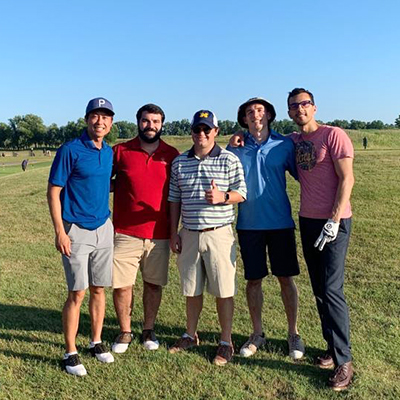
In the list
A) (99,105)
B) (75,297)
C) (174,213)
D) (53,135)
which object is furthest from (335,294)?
(53,135)

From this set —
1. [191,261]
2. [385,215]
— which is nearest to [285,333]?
[191,261]

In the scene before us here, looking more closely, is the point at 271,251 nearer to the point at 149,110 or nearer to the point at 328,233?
the point at 328,233

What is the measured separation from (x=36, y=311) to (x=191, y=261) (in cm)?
241

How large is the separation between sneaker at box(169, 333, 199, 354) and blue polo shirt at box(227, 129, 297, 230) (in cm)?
129

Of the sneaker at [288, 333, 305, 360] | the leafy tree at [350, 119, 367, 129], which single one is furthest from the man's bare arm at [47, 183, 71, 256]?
the leafy tree at [350, 119, 367, 129]

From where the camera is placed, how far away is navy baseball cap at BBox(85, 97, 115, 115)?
3.92 metres

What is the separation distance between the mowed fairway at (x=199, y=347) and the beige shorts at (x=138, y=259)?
2.22ft

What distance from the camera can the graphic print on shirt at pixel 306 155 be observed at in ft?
12.5

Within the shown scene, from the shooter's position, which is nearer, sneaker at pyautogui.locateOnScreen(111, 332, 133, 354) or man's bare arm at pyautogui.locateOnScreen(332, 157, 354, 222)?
man's bare arm at pyautogui.locateOnScreen(332, 157, 354, 222)

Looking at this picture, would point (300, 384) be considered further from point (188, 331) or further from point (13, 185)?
point (13, 185)

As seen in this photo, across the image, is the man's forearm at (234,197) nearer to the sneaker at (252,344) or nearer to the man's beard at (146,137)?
the man's beard at (146,137)

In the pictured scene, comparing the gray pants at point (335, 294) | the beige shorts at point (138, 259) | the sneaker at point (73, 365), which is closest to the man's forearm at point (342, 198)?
the gray pants at point (335, 294)

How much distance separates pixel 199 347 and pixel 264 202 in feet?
5.29

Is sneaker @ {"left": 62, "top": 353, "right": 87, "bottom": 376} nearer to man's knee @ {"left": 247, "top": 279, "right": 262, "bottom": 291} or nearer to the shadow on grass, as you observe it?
the shadow on grass
